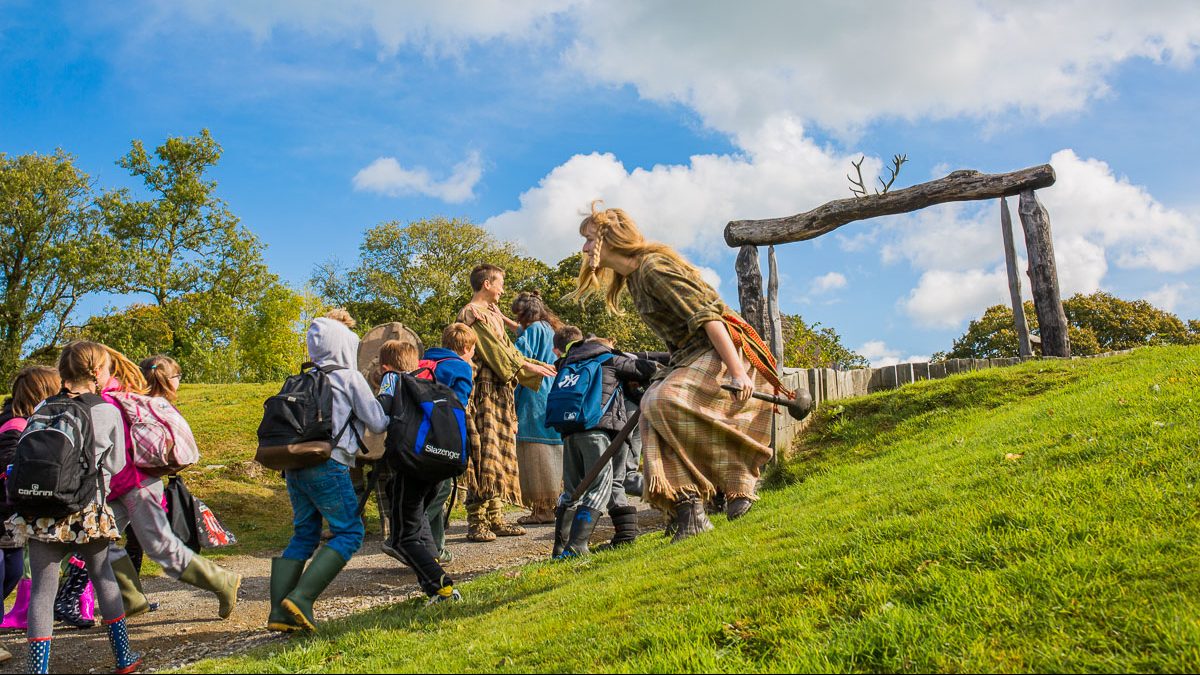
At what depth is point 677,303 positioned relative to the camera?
5129 mm

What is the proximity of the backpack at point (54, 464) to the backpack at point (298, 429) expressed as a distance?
96 centimetres

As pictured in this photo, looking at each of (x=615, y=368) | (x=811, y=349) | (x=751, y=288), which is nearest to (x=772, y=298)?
(x=751, y=288)

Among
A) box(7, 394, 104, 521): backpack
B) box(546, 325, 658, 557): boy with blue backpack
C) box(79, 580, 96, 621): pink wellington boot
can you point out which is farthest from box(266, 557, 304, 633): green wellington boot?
box(546, 325, 658, 557): boy with blue backpack

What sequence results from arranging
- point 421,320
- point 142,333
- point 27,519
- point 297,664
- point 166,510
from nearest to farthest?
1. point 297,664
2. point 27,519
3. point 166,510
4. point 142,333
5. point 421,320

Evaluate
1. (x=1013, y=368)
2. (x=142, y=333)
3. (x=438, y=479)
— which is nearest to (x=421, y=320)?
(x=142, y=333)

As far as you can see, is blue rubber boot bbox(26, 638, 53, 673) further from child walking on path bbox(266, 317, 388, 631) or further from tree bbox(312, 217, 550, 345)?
tree bbox(312, 217, 550, 345)

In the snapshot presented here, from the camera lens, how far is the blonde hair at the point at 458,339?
7.32 m

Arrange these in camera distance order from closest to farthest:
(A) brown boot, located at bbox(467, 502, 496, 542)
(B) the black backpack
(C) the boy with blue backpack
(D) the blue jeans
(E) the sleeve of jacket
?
(B) the black backpack → (D) the blue jeans → (E) the sleeve of jacket → (C) the boy with blue backpack → (A) brown boot, located at bbox(467, 502, 496, 542)

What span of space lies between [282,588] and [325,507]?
541 millimetres

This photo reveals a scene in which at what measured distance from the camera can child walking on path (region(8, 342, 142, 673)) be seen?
479cm

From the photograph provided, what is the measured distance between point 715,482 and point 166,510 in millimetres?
3855

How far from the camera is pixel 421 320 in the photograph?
4844 cm

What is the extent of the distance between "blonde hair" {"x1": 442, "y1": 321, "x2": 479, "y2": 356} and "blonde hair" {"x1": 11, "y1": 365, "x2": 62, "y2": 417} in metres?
2.84

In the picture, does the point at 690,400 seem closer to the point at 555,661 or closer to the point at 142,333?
the point at 555,661
